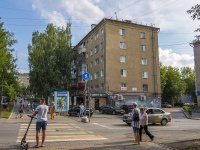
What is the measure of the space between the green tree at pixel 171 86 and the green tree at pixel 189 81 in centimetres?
568

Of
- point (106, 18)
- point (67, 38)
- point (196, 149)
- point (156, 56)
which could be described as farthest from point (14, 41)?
point (196, 149)

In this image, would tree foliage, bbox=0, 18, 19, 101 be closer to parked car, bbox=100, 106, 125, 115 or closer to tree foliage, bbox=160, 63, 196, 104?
parked car, bbox=100, 106, 125, 115

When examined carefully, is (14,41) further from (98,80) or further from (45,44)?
(98,80)

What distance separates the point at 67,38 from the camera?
1906 inches

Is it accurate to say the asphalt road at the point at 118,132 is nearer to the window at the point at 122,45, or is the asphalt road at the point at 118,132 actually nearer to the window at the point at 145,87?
the window at the point at 145,87

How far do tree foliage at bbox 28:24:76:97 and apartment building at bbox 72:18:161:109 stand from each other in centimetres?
561

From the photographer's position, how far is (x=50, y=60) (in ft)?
149

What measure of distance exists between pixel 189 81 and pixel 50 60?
54255 mm

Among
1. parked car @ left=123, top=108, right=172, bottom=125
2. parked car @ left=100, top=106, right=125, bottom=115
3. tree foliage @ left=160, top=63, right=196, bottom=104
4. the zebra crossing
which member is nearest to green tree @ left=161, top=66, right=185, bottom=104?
tree foliage @ left=160, top=63, right=196, bottom=104

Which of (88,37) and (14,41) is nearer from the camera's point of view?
(14,41)

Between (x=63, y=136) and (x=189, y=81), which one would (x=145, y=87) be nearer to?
(x=63, y=136)

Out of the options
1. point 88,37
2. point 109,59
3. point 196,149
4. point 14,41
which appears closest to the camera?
point 196,149

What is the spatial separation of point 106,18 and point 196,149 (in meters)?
40.1

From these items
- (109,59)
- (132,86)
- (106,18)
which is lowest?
(132,86)
